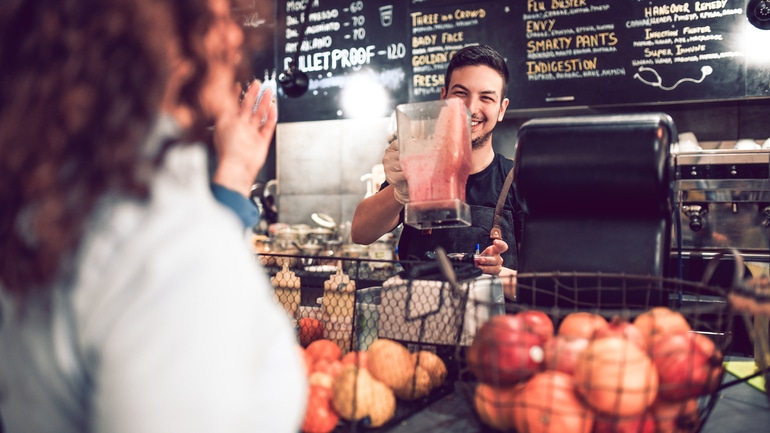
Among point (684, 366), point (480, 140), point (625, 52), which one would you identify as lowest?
point (684, 366)

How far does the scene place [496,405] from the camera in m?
0.65

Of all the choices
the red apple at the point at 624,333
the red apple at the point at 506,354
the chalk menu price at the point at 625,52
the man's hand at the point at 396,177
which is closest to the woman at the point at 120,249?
the red apple at the point at 506,354

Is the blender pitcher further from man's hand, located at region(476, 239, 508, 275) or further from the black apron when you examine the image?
the black apron

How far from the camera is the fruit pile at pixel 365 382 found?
0.78m

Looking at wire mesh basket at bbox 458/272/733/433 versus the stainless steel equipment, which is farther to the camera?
the stainless steel equipment

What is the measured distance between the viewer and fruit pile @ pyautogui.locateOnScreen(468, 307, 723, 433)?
0.62 metres

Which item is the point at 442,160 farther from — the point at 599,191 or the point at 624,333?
the point at 624,333

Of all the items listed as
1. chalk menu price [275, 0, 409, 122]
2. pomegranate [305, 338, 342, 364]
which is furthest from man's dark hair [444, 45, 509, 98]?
chalk menu price [275, 0, 409, 122]

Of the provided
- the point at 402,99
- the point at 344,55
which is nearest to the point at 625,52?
the point at 402,99

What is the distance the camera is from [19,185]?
48 centimetres

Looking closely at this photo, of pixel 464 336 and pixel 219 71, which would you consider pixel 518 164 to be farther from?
pixel 219 71

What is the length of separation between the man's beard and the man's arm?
334 millimetres

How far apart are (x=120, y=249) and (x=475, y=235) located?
1490 millimetres

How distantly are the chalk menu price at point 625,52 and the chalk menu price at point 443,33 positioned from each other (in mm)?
121
